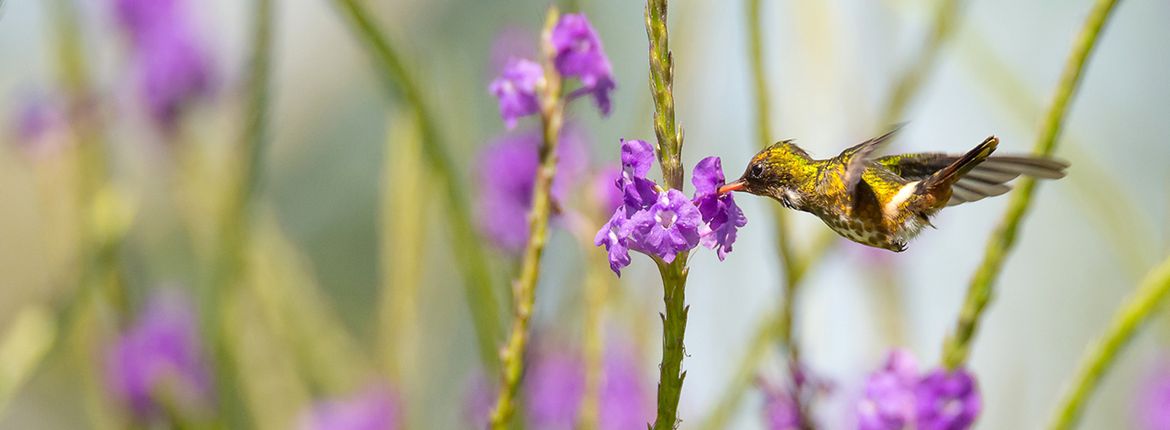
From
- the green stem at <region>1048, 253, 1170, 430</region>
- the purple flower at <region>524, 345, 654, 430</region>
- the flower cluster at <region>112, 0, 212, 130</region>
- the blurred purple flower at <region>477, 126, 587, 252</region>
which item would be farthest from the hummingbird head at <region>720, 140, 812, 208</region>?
the flower cluster at <region>112, 0, 212, 130</region>

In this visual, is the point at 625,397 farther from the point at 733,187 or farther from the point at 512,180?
the point at 733,187

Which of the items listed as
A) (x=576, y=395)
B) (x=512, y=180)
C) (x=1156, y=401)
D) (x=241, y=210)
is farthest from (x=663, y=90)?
(x=1156, y=401)

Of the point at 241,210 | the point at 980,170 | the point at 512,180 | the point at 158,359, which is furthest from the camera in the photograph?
the point at 158,359

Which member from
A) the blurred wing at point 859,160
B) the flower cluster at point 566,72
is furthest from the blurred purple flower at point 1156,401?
the flower cluster at point 566,72

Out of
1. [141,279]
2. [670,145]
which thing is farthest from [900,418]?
[141,279]

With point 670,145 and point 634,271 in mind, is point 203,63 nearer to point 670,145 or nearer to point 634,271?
point 634,271

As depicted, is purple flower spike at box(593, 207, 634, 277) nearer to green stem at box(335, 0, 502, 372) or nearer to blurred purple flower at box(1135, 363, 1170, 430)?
green stem at box(335, 0, 502, 372)
